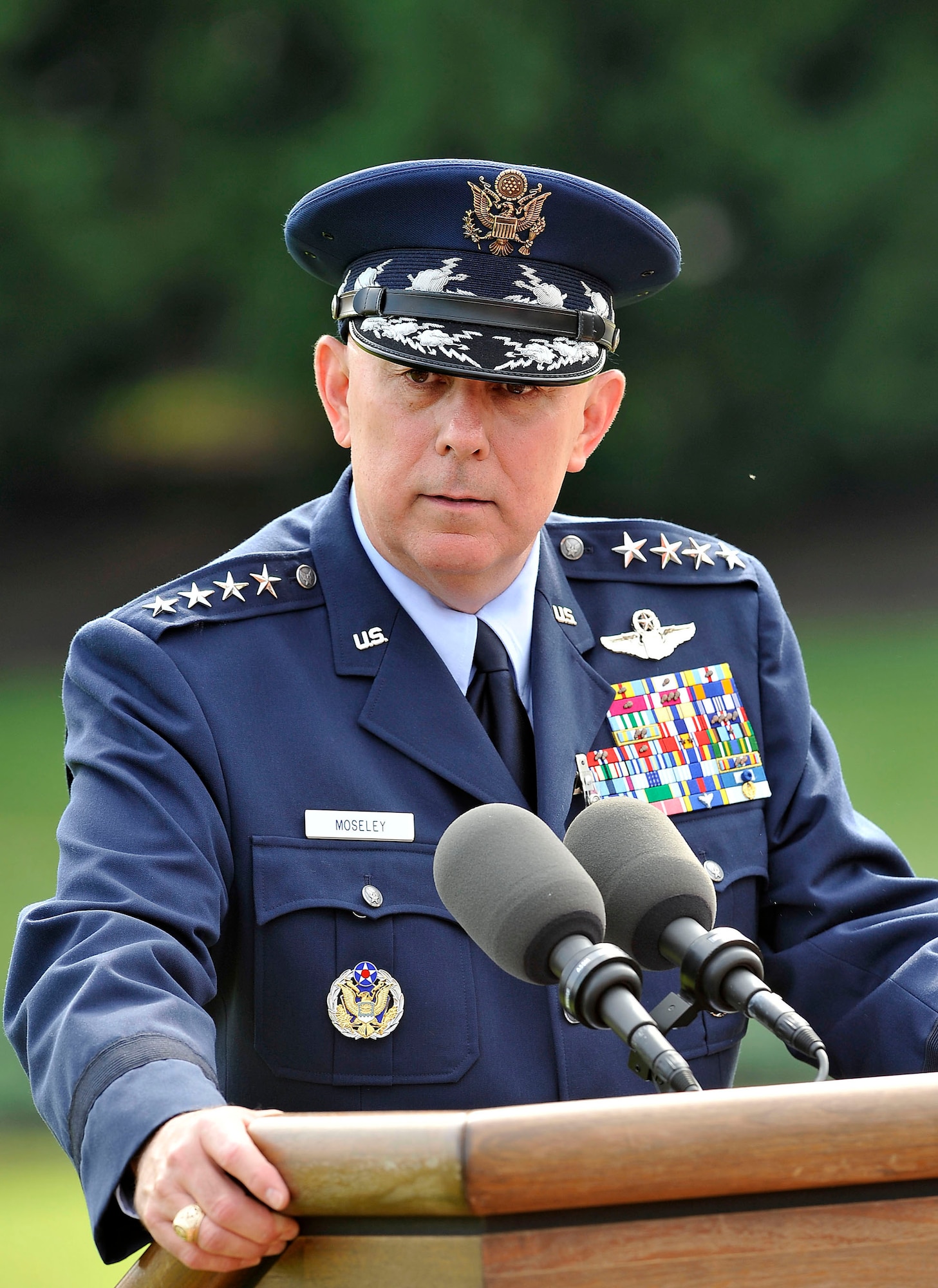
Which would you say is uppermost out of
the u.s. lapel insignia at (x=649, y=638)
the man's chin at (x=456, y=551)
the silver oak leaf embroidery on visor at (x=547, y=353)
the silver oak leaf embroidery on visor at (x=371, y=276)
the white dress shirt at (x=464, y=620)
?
the silver oak leaf embroidery on visor at (x=371, y=276)

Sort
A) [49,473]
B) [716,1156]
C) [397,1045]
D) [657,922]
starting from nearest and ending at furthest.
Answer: [716,1156] < [657,922] < [397,1045] < [49,473]

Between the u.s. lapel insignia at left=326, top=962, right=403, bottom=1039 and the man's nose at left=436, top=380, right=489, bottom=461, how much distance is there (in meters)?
0.51

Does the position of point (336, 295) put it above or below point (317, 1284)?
above

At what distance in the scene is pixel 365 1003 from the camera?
5.17 ft

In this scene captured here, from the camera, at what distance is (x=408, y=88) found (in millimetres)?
7215

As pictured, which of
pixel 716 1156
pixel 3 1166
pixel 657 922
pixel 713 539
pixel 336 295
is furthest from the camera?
pixel 3 1166

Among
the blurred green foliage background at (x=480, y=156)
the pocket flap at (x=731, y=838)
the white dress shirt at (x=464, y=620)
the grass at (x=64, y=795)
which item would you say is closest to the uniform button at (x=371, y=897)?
the white dress shirt at (x=464, y=620)

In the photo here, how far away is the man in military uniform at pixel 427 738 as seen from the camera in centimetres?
156

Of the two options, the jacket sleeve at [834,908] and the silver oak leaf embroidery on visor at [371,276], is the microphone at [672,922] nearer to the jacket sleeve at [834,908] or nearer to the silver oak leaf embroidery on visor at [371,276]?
the jacket sleeve at [834,908]

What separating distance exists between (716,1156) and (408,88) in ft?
22.7

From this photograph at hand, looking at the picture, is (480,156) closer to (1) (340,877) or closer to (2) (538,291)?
(2) (538,291)

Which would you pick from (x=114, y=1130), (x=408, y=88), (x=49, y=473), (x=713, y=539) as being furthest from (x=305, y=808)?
(x=49, y=473)

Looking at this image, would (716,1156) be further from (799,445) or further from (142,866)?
(799,445)

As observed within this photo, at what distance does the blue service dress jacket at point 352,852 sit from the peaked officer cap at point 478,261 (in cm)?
29
